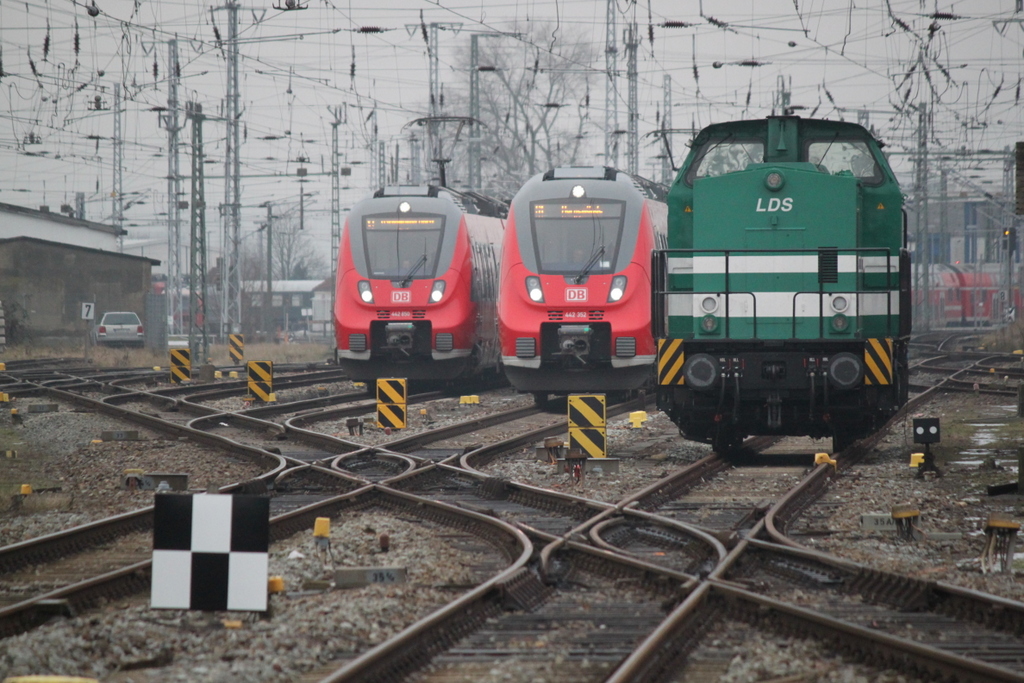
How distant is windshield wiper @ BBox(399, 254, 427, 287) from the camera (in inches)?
750

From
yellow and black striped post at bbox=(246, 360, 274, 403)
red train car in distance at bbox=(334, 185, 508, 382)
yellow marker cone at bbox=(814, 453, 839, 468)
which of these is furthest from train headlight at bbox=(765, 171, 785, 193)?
yellow and black striped post at bbox=(246, 360, 274, 403)

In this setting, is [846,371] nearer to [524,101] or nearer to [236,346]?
[236,346]

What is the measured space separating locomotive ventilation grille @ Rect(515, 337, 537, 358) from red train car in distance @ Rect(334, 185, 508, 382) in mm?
2725

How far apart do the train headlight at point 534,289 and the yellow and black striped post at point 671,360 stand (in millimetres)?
5515

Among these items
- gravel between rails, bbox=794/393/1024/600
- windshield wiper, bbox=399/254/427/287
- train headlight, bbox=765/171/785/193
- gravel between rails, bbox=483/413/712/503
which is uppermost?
train headlight, bbox=765/171/785/193

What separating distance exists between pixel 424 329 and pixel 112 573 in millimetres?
13038

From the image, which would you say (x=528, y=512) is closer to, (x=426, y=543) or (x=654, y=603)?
(x=426, y=543)

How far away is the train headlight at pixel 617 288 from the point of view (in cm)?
1659

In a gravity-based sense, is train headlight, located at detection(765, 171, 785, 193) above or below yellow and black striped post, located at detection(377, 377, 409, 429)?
above

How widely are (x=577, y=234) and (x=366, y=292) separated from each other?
415cm

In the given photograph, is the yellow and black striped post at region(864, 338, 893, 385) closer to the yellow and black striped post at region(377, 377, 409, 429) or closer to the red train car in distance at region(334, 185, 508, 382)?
the yellow and black striped post at region(377, 377, 409, 429)

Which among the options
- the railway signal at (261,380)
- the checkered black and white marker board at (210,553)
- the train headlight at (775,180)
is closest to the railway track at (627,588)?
the checkered black and white marker board at (210,553)

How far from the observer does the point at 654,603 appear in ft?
19.5

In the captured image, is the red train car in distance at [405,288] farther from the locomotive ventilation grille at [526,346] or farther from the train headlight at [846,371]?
the train headlight at [846,371]
